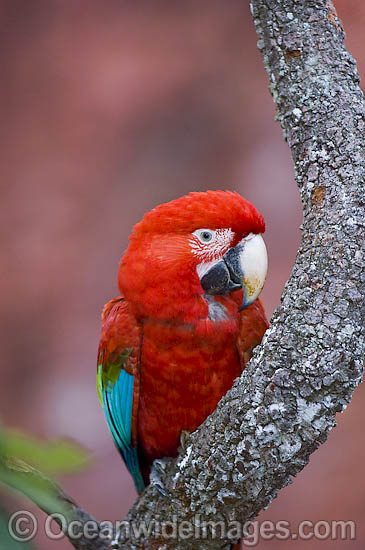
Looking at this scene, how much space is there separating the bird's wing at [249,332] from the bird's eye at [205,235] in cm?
21

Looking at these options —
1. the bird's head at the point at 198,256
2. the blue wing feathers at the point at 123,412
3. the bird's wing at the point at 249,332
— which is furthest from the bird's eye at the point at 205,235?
the blue wing feathers at the point at 123,412

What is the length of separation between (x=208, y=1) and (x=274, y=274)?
161 cm

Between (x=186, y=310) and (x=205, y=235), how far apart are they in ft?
0.59

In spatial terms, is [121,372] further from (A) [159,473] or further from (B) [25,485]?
(B) [25,485]

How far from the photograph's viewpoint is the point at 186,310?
122cm

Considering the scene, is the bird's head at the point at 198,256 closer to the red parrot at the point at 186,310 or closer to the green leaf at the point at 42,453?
the red parrot at the point at 186,310

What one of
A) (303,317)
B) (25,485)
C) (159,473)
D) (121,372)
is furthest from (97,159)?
(25,485)

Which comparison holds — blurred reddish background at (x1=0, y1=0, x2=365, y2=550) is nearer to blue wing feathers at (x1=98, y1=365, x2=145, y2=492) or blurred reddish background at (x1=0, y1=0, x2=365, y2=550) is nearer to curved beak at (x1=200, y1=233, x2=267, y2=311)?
blue wing feathers at (x1=98, y1=365, x2=145, y2=492)

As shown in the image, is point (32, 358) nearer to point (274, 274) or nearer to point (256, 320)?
point (274, 274)

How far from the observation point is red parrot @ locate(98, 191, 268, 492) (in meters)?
1.20

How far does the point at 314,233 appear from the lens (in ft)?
2.99

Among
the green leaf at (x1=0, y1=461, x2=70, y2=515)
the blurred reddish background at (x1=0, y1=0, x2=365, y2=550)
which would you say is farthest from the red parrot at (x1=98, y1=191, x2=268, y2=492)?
the blurred reddish background at (x1=0, y1=0, x2=365, y2=550)

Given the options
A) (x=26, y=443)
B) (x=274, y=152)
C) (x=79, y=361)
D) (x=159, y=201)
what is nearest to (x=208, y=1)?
(x=274, y=152)

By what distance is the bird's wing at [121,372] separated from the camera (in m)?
1.29
